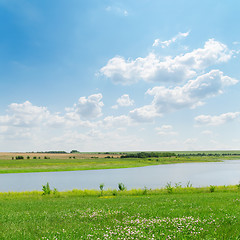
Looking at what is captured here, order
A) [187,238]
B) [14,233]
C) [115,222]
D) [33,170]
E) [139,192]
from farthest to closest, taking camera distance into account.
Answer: [33,170], [139,192], [115,222], [14,233], [187,238]

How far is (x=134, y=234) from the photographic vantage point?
10000 millimetres

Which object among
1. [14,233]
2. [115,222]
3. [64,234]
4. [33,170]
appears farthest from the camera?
[33,170]

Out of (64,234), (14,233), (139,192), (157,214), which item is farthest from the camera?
(139,192)

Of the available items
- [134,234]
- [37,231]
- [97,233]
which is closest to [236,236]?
[134,234]

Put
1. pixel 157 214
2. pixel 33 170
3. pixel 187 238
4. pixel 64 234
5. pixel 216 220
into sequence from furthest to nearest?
pixel 33 170, pixel 157 214, pixel 216 220, pixel 64 234, pixel 187 238

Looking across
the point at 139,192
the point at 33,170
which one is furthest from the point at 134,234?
the point at 33,170

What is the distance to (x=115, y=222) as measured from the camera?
13289 mm

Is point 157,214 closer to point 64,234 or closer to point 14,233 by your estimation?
point 64,234

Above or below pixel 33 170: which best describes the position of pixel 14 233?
above

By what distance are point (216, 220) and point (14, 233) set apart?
11105 mm

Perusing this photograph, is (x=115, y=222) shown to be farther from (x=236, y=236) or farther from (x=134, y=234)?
(x=236, y=236)

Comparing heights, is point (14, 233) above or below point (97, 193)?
above

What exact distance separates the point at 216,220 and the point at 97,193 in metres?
30.0

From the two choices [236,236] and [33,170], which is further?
[33,170]
